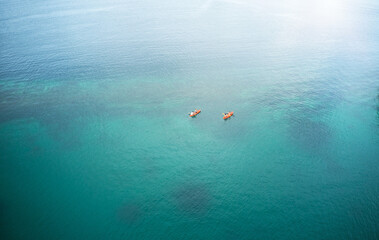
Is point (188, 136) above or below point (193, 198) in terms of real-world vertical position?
above

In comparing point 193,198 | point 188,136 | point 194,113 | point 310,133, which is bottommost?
point 310,133

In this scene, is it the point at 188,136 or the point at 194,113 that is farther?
the point at 194,113

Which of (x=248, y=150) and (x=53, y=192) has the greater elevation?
(x=53, y=192)

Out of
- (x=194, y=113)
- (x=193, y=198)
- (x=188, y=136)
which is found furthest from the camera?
(x=194, y=113)

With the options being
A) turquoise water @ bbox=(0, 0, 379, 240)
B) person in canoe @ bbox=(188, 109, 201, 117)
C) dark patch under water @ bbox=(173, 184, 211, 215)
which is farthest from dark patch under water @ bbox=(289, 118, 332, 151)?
dark patch under water @ bbox=(173, 184, 211, 215)

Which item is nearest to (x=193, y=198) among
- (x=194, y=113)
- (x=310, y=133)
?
(x=194, y=113)

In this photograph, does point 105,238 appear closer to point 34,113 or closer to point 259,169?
point 259,169

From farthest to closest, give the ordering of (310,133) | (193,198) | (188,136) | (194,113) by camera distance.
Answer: (194,113) → (310,133) → (188,136) → (193,198)

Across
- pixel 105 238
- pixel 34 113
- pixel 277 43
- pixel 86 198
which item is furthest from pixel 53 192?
pixel 277 43

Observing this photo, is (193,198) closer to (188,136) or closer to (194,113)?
(188,136)
